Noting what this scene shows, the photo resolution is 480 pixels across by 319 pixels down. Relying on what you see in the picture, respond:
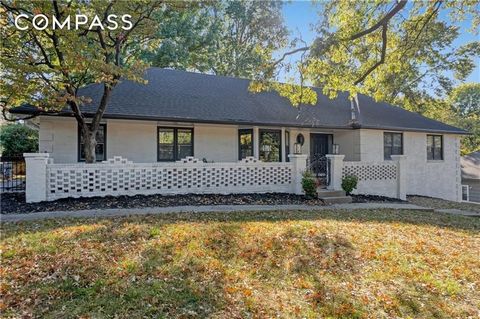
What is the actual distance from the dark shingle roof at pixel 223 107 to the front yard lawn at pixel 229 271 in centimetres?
632

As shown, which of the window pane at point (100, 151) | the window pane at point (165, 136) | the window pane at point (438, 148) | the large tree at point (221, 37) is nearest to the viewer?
the window pane at point (100, 151)

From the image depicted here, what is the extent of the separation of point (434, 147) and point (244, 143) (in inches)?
444

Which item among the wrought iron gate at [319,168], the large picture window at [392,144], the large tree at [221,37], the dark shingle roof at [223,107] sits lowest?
the wrought iron gate at [319,168]

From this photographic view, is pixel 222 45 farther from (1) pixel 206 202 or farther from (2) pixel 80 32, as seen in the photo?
(1) pixel 206 202

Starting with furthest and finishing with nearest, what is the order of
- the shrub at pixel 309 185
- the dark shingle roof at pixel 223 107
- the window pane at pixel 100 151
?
the dark shingle roof at pixel 223 107 → the window pane at pixel 100 151 → the shrub at pixel 309 185

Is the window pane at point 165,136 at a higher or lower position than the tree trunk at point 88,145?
higher

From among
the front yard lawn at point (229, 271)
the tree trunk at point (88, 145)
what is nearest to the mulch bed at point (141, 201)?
the tree trunk at point (88, 145)

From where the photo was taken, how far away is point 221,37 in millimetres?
24594

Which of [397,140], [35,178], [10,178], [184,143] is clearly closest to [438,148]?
[397,140]

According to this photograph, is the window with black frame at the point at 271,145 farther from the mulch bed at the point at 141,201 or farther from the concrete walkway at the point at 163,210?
the concrete walkway at the point at 163,210

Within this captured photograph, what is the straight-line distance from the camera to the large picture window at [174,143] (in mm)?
12211

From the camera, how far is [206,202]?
342 inches

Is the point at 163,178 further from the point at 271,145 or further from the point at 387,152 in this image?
the point at 387,152

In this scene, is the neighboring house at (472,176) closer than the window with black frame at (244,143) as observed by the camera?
No
